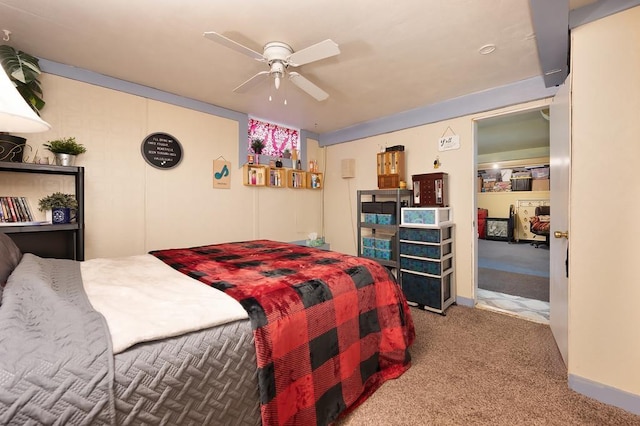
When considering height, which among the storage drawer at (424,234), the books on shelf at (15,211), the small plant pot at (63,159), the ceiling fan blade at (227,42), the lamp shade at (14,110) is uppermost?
the ceiling fan blade at (227,42)

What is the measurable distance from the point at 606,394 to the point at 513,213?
7.12 m

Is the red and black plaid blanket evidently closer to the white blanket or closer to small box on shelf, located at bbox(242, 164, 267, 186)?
the white blanket

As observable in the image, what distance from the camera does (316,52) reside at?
185cm

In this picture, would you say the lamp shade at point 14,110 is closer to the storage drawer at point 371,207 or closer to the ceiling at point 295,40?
the ceiling at point 295,40

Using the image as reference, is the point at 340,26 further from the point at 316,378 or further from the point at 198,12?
the point at 316,378

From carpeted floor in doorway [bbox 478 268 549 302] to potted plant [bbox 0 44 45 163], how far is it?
5.32 m

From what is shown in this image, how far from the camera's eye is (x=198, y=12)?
1.80 m

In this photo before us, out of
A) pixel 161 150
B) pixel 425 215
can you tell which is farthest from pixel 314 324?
pixel 161 150

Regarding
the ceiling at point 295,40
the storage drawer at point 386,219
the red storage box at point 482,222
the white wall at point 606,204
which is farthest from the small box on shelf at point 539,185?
the white wall at point 606,204

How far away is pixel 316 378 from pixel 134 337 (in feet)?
2.83

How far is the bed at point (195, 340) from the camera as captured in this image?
2.50 feet

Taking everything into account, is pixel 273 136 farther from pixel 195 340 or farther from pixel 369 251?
pixel 195 340

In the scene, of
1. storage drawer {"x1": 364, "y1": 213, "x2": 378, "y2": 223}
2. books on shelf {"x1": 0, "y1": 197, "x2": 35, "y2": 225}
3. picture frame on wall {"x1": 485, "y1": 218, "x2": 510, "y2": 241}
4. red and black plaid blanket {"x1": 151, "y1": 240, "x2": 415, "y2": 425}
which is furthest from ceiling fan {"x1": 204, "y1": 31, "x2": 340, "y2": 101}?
picture frame on wall {"x1": 485, "y1": 218, "x2": 510, "y2": 241}

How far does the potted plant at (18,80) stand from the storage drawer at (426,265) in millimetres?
3704
